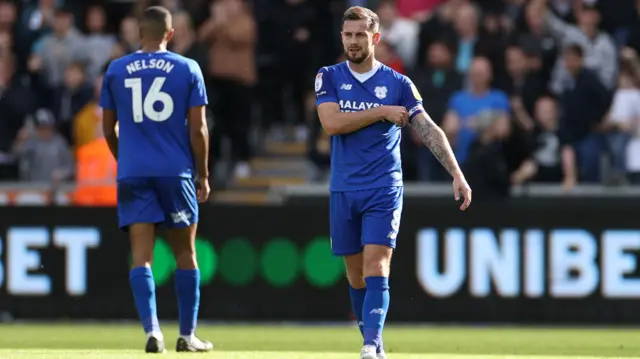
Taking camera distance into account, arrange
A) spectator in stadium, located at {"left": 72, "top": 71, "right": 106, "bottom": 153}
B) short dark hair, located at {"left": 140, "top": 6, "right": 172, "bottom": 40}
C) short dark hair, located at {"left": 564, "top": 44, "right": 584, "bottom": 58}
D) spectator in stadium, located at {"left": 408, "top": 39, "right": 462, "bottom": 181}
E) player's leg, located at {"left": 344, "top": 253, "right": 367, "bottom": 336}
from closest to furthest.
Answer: player's leg, located at {"left": 344, "top": 253, "right": 367, "bottom": 336} < short dark hair, located at {"left": 140, "top": 6, "right": 172, "bottom": 40} < spectator in stadium, located at {"left": 408, "top": 39, "right": 462, "bottom": 181} < spectator in stadium, located at {"left": 72, "top": 71, "right": 106, "bottom": 153} < short dark hair, located at {"left": 564, "top": 44, "right": 584, "bottom": 58}

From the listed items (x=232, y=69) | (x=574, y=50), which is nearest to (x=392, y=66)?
(x=232, y=69)

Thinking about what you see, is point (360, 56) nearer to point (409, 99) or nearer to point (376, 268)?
point (409, 99)

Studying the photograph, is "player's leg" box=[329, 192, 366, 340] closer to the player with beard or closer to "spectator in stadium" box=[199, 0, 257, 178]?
the player with beard

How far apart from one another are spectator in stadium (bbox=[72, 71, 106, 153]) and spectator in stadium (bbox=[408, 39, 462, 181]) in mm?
3526

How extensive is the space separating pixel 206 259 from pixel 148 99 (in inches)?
195

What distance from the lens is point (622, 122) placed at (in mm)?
16047

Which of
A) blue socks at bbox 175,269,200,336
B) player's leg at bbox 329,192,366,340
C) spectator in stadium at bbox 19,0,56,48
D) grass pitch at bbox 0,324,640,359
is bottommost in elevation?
grass pitch at bbox 0,324,640,359

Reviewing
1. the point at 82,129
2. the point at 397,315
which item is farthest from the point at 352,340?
the point at 82,129

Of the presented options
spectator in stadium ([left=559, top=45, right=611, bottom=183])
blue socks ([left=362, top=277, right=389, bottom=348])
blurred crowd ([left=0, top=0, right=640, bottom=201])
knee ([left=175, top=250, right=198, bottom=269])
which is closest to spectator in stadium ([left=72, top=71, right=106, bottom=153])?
blurred crowd ([left=0, top=0, right=640, bottom=201])

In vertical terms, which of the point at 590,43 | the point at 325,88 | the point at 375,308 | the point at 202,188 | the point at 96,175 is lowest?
the point at 375,308

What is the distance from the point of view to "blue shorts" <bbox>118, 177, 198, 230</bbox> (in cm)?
951

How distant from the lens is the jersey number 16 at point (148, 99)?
31.2ft

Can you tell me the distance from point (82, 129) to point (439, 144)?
335 inches

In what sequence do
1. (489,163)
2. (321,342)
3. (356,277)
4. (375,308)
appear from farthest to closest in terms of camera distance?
(489,163) → (321,342) → (356,277) → (375,308)
